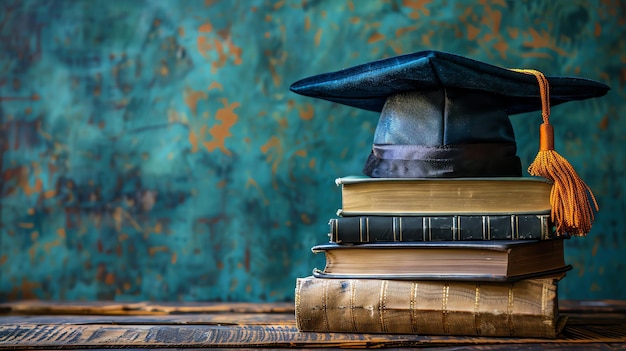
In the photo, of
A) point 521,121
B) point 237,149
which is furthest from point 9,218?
point 521,121

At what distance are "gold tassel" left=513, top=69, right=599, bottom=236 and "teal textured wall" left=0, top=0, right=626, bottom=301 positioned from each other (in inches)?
19.4

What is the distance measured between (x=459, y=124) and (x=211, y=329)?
21.1 inches

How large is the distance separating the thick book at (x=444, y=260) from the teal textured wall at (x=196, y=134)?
47cm

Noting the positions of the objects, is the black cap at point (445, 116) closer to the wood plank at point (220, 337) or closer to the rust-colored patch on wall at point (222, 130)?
the wood plank at point (220, 337)

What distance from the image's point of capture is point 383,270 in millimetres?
1069

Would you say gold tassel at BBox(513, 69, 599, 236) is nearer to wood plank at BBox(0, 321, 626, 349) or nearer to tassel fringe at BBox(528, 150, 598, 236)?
tassel fringe at BBox(528, 150, 598, 236)

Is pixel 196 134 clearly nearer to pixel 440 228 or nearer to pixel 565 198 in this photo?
pixel 440 228

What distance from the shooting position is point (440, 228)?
1052mm

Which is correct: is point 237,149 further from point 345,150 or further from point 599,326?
point 599,326

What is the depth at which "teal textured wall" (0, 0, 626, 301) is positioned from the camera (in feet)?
5.13

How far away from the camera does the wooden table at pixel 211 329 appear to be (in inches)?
39.4

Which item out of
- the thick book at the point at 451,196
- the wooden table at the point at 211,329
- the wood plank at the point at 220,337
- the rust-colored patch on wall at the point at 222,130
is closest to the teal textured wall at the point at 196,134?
the rust-colored patch on wall at the point at 222,130

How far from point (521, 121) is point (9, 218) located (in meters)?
1.20

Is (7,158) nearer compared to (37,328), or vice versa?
(37,328)
